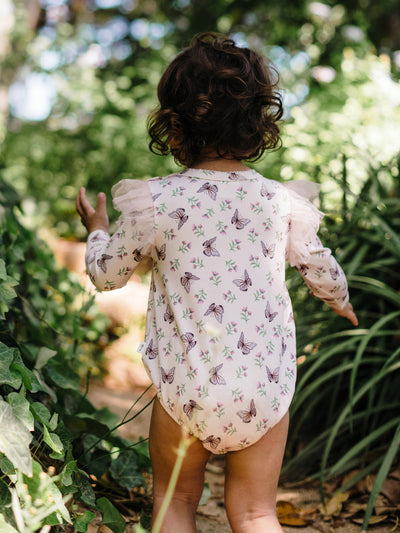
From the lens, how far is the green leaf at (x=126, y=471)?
1786 millimetres

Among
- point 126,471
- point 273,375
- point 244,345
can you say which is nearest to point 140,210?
point 244,345

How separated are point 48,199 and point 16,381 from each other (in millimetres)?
5559

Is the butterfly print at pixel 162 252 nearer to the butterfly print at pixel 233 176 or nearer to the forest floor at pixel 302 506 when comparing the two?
the butterfly print at pixel 233 176

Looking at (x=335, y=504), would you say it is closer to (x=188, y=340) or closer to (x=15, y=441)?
(x=188, y=340)

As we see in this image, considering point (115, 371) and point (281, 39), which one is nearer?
point (115, 371)

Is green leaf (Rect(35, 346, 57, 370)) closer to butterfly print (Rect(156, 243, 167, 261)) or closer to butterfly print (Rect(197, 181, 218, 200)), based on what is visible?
butterfly print (Rect(156, 243, 167, 261))

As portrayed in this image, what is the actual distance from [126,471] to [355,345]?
1.07m

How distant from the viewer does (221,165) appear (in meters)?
1.50

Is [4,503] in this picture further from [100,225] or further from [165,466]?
[100,225]

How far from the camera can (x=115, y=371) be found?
145 inches

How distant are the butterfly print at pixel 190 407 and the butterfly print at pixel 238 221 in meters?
0.45

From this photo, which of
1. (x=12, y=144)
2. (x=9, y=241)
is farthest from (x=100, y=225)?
(x=12, y=144)

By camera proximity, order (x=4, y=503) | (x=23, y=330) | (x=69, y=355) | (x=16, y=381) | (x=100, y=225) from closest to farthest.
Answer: (x=4, y=503) < (x=16, y=381) < (x=100, y=225) < (x=23, y=330) < (x=69, y=355)

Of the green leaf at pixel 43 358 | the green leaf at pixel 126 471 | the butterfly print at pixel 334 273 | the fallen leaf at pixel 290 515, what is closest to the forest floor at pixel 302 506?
the fallen leaf at pixel 290 515
